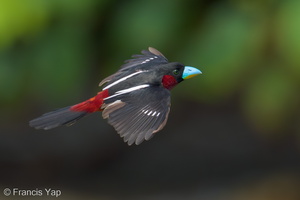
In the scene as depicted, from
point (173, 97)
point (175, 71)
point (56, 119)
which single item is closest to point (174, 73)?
point (175, 71)

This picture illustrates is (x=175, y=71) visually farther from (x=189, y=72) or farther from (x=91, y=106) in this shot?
(x=91, y=106)

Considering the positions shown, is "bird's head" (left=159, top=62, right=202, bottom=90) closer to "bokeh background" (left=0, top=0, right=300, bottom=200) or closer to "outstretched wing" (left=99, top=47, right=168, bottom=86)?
"outstretched wing" (left=99, top=47, right=168, bottom=86)

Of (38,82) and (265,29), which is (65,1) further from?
(265,29)

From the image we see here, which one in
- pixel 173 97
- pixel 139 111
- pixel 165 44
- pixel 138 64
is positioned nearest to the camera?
pixel 139 111

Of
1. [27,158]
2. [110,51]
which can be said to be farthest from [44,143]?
[110,51]
